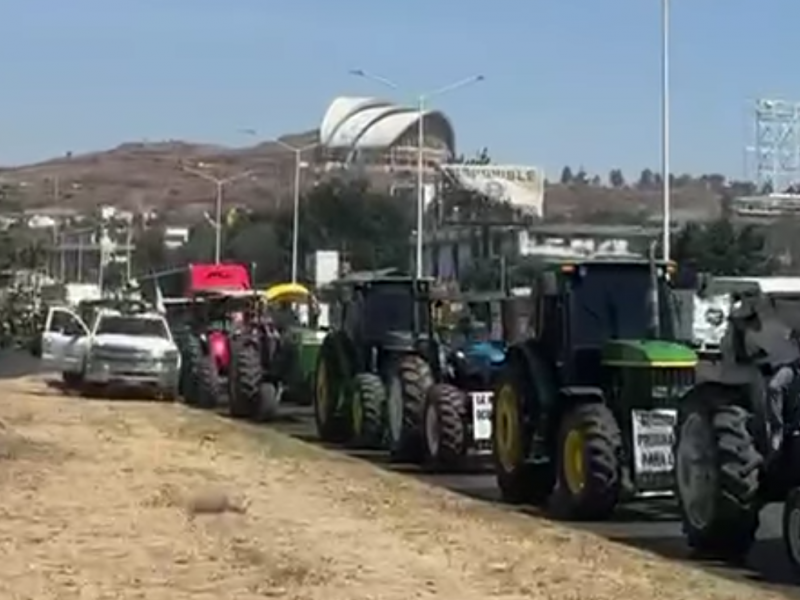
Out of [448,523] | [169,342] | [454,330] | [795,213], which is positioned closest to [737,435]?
[448,523]

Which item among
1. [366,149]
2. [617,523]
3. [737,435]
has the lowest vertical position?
[617,523]

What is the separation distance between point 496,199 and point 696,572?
93.6 metres

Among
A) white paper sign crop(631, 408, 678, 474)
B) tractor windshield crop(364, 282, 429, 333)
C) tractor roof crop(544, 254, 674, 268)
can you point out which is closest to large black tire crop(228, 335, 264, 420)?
tractor windshield crop(364, 282, 429, 333)

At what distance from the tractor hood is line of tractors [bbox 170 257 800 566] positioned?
0.06 feet

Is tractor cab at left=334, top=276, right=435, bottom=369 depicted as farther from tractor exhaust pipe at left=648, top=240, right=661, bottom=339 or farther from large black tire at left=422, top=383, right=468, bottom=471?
tractor exhaust pipe at left=648, top=240, right=661, bottom=339

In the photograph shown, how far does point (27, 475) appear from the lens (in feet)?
64.4

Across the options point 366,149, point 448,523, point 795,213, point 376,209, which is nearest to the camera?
point 448,523

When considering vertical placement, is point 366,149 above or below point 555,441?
above

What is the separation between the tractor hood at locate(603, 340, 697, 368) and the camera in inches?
687

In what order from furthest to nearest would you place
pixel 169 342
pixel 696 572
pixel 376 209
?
pixel 376 209 → pixel 169 342 → pixel 696 572

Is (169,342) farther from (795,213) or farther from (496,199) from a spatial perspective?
(496,199)

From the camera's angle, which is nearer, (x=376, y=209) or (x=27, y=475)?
(x=27, y=475)

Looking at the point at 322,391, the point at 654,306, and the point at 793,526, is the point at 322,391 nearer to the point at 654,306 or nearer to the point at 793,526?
the point at 654,306

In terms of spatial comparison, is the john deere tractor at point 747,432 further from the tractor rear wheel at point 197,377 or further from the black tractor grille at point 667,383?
the tractor rear wheel at point 197,377
